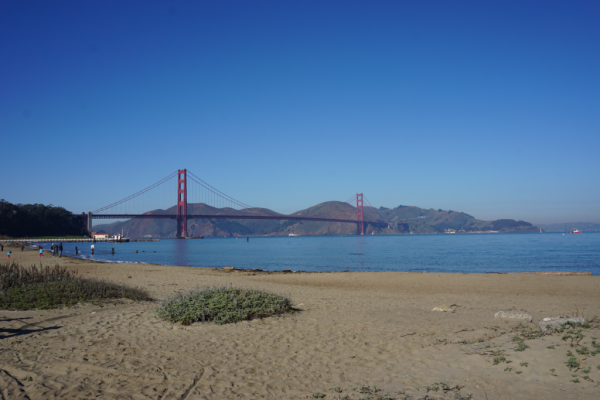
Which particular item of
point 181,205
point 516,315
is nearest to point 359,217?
point 181,205

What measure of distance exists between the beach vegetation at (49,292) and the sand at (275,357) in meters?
0.56

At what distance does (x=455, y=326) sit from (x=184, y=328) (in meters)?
4.74

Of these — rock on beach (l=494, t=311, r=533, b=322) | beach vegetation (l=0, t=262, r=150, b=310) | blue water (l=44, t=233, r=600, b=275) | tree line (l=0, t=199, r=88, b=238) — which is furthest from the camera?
tree line (l=0, t=199, r=88, b=238)

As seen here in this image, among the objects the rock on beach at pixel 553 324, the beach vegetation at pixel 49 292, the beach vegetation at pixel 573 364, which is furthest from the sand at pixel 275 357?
the beach vegetation at pixel 49 292

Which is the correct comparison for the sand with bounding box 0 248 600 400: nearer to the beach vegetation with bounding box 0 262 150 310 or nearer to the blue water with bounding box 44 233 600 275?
the beach vegetation with bounding box 0 262 150 310

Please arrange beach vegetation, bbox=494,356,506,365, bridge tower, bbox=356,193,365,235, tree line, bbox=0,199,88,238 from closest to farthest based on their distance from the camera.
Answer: beach vegetation, bbox=494,356,506,365
tree line, bbox=0,199,88,238
bridge tower, bbox=356,193,365,235

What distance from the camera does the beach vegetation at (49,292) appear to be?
7.85m

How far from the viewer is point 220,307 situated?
24.1 feet

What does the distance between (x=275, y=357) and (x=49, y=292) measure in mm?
5980

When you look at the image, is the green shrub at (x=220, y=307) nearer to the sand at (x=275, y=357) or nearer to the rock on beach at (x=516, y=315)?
the sand at (x=275, y=357)

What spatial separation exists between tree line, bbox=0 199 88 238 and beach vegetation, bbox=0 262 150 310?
81101mm

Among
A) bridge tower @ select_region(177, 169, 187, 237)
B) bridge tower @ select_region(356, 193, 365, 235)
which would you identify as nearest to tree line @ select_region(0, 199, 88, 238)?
bridge tower @ select_region(177, 169, 187, 237)

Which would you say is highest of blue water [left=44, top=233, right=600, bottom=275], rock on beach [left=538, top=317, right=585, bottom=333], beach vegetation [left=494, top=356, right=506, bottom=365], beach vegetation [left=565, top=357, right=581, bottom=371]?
rock on beach [left=538, top=317, right=585, bottom=333]

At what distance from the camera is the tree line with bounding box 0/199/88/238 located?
75312 millimetres
